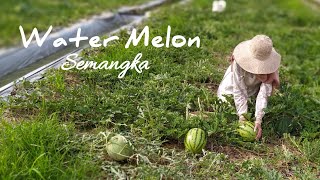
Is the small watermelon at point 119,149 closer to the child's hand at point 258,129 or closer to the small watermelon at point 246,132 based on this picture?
the small watermelon at point 246,132

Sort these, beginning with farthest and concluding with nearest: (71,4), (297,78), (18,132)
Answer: (71,4), (297,78), (18,132)

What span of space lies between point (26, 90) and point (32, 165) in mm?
1862

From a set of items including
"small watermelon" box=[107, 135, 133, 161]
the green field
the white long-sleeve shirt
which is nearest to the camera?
the green field

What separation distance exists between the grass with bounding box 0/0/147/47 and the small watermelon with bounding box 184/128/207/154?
4494 mm

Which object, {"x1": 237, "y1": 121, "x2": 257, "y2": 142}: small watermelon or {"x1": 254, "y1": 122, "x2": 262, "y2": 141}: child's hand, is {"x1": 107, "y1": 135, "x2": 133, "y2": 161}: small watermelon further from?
{"x1": 254, "y1": 122, "x2": 262, "y2": 141}: child's hand

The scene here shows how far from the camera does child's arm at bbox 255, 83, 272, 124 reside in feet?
15.1

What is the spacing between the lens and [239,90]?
4883 millimetres

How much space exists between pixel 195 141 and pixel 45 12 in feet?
27.4

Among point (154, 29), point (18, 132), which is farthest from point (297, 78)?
point (18, 132)

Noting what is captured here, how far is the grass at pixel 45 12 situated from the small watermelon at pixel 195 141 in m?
4.49

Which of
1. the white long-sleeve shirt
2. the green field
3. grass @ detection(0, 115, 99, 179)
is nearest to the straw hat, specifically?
the white long-sleeve shirt

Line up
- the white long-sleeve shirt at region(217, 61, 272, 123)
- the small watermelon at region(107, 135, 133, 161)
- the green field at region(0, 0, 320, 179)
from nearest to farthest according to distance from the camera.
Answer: the green field at region(0, 0, 320, 179), the small watermelon at region(107, 135, 133, 161), the white long-sleeve shirt at region(217, 61, 272, 123)

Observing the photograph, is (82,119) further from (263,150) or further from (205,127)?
(263,150)

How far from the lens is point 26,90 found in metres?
5.21
